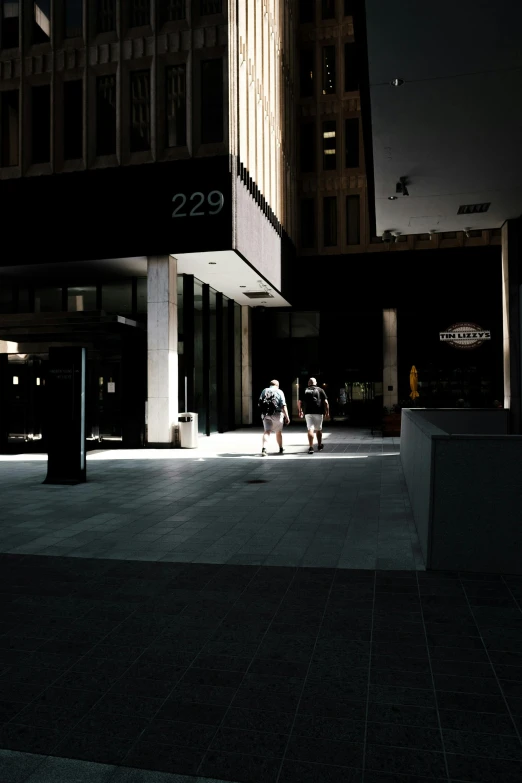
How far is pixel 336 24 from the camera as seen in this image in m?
28.7

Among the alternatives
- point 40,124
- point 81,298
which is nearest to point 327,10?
point 40,124

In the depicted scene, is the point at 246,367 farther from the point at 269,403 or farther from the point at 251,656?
the point at 251,656

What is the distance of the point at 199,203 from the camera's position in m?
17.6

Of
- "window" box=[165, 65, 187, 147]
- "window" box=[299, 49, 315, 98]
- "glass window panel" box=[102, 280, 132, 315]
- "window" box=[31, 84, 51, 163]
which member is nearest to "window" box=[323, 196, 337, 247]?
"window" box=[299, 49, 315, 98]

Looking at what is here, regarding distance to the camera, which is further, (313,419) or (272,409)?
(313,419)

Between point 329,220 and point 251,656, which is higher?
point 329,220

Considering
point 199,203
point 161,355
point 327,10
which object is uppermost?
point 327,10

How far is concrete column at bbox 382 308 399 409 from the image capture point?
91.4 feet

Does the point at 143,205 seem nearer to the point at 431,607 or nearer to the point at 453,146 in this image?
the point at 453,146

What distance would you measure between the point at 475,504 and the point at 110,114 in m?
17.3

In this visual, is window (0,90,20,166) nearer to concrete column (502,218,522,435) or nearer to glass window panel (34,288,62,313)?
glass window panel (34,288,62,313)

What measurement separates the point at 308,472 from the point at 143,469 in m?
3.55

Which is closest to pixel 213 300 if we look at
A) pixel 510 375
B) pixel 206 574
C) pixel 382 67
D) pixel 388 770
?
pixel 510 375

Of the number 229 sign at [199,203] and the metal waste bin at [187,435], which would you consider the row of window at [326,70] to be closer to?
the number 229 sign at [199,203]
